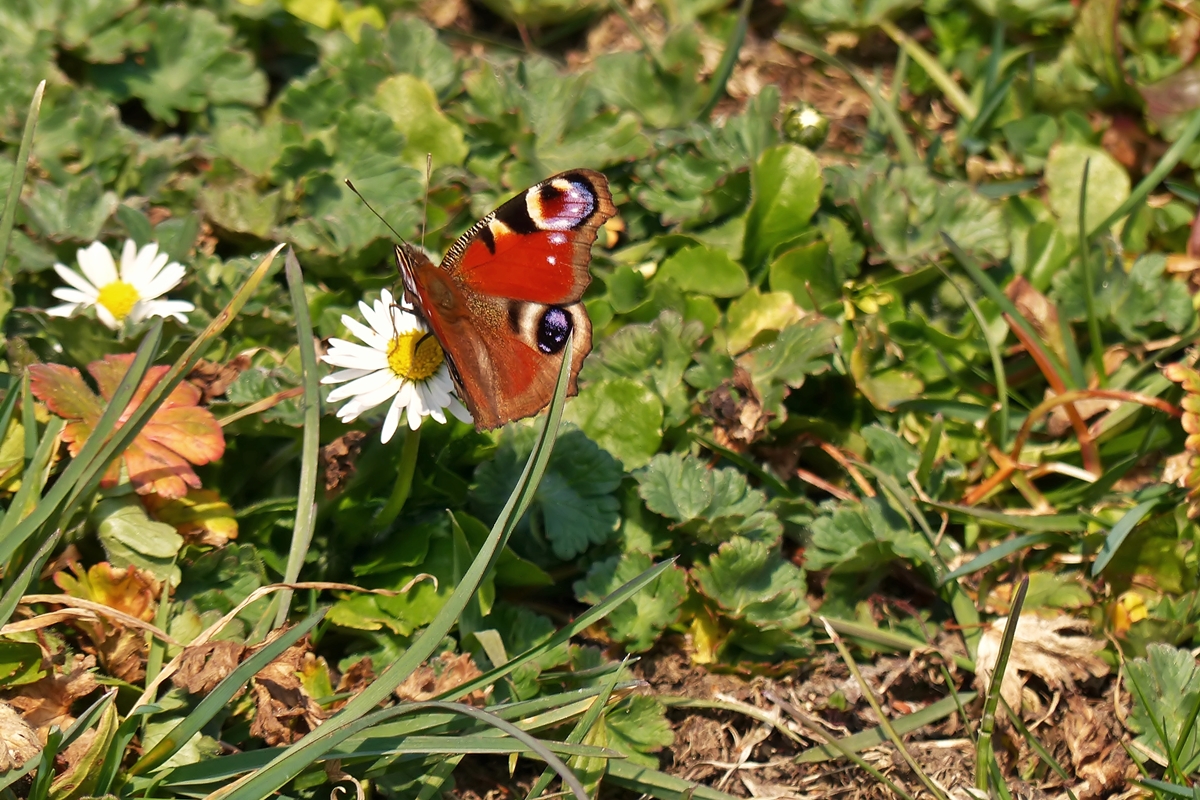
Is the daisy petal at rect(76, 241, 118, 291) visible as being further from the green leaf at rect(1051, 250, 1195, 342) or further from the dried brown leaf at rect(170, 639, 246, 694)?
the green leaf at rect(1051, 250, 1195, 342)

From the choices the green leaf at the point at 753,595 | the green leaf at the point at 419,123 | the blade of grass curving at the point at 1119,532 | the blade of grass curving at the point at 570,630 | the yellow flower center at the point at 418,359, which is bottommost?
the green leaf at the point at 753,595

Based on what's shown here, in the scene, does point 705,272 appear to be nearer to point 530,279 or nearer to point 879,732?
point 530,279

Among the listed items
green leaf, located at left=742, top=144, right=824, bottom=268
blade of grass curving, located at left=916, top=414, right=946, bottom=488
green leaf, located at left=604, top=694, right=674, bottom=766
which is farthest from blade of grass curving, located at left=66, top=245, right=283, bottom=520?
blade of grass curving, located at left=916, top=414, right=946, bottom=488

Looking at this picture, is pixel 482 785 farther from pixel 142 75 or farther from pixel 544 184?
pixel 142 75

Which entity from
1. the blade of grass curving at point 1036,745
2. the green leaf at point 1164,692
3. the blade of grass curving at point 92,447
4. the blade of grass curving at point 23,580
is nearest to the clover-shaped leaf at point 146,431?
the blade of grass curving at point 92,447

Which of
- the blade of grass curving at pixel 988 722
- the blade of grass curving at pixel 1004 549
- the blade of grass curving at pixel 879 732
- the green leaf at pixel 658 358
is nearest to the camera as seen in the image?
the blade of grass curving at pixel 988 722

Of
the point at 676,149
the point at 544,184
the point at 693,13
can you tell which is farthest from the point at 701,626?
the point at 693,13

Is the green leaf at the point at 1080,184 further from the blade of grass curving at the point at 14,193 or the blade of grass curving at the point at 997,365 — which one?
the blade of grass curving at the point at 14,193

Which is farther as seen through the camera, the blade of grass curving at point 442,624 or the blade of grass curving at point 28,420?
the blade of grass curving at point 28,420

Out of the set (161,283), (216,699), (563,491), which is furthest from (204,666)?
(161,283)
